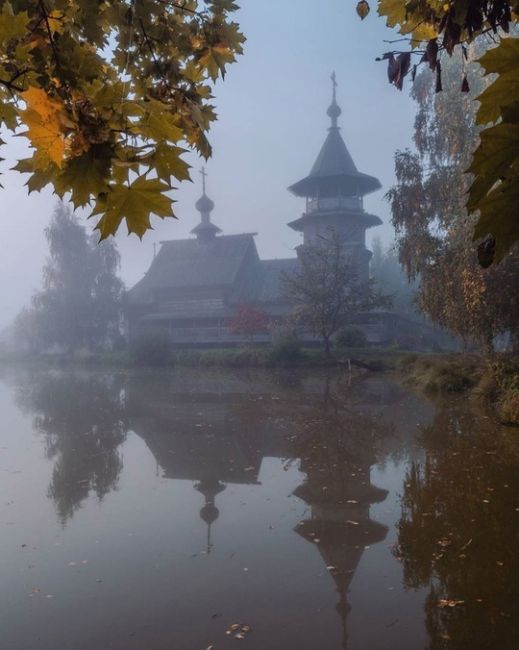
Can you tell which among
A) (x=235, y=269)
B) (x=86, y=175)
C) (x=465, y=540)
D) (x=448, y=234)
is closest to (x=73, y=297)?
(x=235, y=269)

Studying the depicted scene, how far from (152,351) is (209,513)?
2496 cm

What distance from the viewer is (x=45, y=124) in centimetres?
125

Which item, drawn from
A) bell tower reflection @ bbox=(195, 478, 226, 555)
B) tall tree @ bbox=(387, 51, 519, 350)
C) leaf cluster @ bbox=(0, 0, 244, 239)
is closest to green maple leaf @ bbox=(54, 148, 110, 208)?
leaf cluster @ bbox=(0, 0, 244, 239)

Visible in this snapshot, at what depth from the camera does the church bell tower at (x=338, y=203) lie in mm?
35438

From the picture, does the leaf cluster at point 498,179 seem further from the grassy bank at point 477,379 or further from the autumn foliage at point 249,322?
the autumn foliage at point 249,322

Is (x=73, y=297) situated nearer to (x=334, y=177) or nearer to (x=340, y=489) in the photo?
(x=334, y=177)

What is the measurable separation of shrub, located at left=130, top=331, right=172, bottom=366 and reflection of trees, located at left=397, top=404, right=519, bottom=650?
23084 mm

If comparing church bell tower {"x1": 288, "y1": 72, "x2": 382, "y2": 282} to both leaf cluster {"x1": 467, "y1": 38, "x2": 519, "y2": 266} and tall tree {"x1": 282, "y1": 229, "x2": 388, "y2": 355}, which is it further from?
leaf cluster {"x1": 467, "y1": 38, "x2": 519, "y2": 266}

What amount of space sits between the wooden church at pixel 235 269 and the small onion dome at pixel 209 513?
27075 millimetres

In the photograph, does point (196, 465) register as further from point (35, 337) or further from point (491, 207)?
point (35, 337)

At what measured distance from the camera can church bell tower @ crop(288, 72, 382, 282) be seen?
3544 cm

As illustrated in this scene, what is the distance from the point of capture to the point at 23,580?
408 cm

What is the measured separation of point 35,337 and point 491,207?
1757 inches

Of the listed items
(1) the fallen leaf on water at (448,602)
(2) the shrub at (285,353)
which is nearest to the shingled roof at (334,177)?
(2) the shrub at (285,353)
